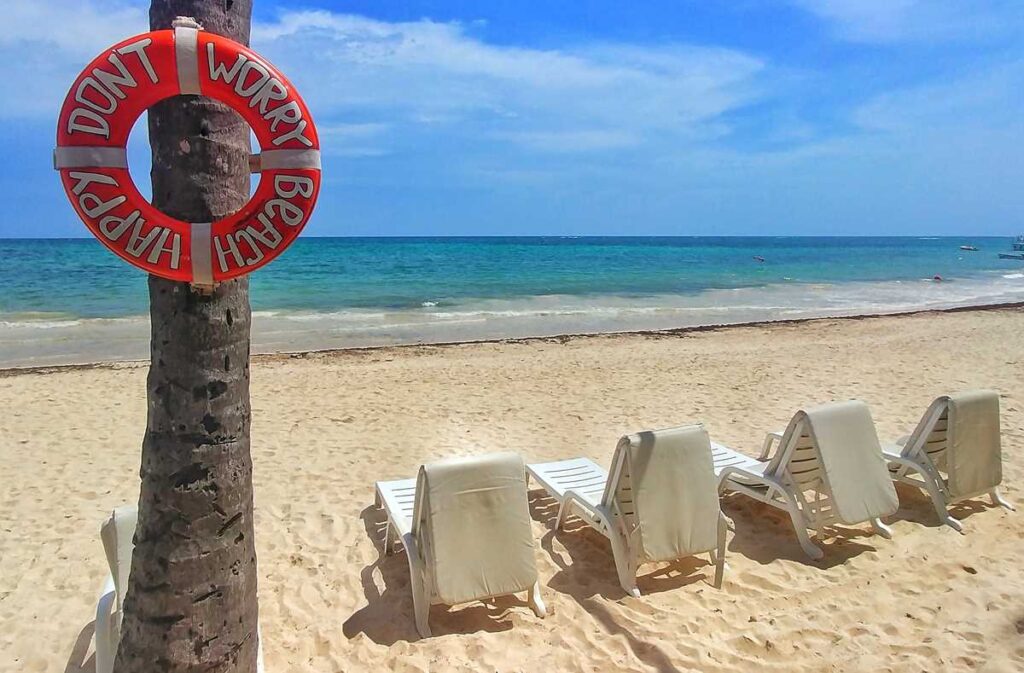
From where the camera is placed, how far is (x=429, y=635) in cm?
326

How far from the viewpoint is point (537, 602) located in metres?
3.47

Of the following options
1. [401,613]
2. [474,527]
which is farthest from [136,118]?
[401,613]

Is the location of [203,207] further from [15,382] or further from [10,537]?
[15,382]

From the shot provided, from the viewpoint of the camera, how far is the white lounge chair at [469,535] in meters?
3.27

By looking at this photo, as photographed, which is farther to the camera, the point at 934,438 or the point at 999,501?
the point at 999,501

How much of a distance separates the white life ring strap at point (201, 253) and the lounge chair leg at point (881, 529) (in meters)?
4.02

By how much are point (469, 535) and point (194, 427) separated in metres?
1.72

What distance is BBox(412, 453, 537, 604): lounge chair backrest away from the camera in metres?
3.27

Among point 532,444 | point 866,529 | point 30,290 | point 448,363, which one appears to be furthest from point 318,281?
point 866,529

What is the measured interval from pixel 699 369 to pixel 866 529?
18.8ft

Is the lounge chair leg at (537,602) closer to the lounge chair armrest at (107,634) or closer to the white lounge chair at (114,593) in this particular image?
the white lounge chair at (114,593)

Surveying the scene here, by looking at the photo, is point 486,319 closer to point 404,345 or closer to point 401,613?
point 404,345

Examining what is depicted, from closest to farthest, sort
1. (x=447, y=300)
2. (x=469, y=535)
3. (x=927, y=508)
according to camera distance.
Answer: (x=469, y=535) < (x=927, y=508) < (x=447, y=300)

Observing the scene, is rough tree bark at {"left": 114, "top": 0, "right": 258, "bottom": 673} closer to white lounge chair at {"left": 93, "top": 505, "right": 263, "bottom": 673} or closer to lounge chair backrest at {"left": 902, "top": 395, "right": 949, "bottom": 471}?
white lounge chair at {"left": 93, "top": 505, "right": 263, "bottom": 673}
